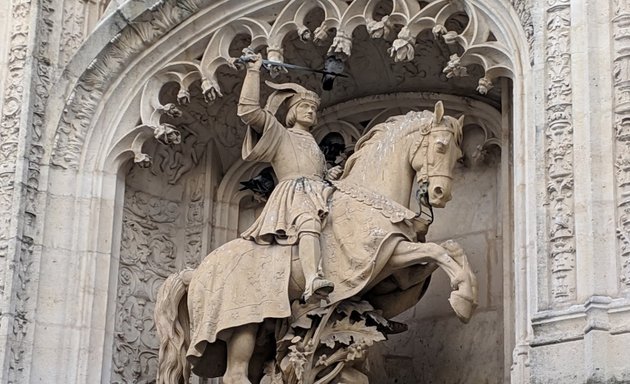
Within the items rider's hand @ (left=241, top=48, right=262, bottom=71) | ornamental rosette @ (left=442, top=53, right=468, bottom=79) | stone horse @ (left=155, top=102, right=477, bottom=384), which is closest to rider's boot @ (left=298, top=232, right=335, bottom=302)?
stone horse @ (left=155, top=102, right=477, bottom=384)

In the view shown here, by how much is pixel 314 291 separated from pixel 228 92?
2031 mm

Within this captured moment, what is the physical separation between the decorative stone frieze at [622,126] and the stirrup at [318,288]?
1.55 m

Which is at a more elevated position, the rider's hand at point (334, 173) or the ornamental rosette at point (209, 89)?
the ornamental rosette at point (209, 89)

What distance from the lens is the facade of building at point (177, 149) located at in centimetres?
930

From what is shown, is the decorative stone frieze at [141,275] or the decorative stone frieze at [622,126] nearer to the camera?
the decorative stone frieze at [622,126]

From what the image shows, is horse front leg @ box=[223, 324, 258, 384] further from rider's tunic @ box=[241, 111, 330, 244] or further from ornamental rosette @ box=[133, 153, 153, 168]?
ornamental rosette @ box=[133, 153, 153, 168]

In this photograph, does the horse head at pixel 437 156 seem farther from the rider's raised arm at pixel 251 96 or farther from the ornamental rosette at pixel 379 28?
the rider's raised arm at pixel 251 96

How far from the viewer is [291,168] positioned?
30.0ft

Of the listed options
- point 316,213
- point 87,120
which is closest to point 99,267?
point 87,120

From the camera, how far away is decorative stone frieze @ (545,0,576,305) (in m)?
7.67

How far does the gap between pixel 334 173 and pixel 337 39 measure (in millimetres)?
710

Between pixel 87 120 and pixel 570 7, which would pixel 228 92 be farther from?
pixel 570 7

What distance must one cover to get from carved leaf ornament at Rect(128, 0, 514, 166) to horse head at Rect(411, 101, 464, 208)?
0.26 m

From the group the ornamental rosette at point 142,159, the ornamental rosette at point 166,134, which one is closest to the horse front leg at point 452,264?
the ornamental rosette at point 166,134
